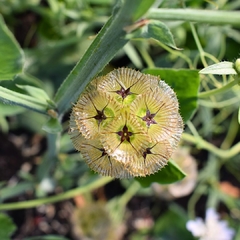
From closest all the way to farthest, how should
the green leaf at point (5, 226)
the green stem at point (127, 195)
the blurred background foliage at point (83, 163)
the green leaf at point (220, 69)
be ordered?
the green leaf at point (220, 69), the green leaf at point (5, 226), the blurred background foliage at point (83, 163), the green stem at point (127, 195)

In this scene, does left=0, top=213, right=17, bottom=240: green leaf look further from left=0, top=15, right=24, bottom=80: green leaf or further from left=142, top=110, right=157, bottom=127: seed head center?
left=142, top=110, right=157, bottom=127: seed head center

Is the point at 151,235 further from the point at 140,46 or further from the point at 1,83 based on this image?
the point at 1,83

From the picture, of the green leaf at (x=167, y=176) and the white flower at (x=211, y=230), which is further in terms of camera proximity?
the white flower at (x=211, y=230)

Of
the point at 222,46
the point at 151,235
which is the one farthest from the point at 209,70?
the point at 151,235

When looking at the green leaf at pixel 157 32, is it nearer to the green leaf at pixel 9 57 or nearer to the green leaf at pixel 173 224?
the green leaf at pixel 9 57

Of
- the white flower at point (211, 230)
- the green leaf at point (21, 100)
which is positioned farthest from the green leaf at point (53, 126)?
the white flower at point (211, 230)

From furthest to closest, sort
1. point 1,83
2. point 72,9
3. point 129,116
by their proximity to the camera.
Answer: point 72,9
point 1,83
point 129,116

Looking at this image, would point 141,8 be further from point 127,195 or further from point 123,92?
point 127,195

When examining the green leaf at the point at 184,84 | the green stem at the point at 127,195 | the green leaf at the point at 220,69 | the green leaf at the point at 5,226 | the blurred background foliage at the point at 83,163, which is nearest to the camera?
the green leaf at the point at 220,69
